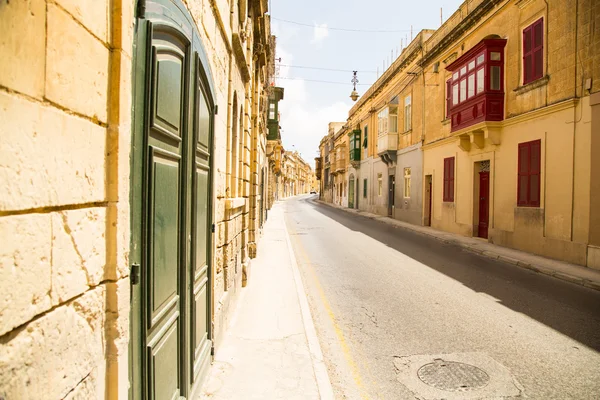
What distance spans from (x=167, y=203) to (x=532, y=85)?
1355cm

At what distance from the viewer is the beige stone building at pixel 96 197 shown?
1194 mm

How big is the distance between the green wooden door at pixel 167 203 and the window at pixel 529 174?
38.7 feet

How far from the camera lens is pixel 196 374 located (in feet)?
11.9

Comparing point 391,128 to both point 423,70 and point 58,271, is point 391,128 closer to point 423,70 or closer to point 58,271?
point 423,70

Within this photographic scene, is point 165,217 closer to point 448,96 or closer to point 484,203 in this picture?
point 484,203

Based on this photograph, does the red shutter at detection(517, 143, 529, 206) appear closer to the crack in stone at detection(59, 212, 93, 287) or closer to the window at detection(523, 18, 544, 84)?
the window at detection(523, 18, 544, 84)

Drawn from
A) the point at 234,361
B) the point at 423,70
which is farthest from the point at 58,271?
the point at 423,70

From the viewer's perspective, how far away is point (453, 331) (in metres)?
5.55

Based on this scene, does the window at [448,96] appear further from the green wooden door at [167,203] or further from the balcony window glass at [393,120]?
the green wooden door at [167,203]

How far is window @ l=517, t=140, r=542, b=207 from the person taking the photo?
12.2 meters

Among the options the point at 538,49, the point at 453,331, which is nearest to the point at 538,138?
the point at 538,49

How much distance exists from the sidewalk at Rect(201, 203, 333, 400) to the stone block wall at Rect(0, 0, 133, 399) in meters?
2.30

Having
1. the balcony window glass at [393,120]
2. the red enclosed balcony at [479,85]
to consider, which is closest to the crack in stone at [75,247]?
the red enclosed balcony at [479,85]

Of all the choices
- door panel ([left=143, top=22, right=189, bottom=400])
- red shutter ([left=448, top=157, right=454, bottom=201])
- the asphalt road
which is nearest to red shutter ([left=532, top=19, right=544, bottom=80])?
red shutter ([left=448, top=157, right=454, bottom=201])
